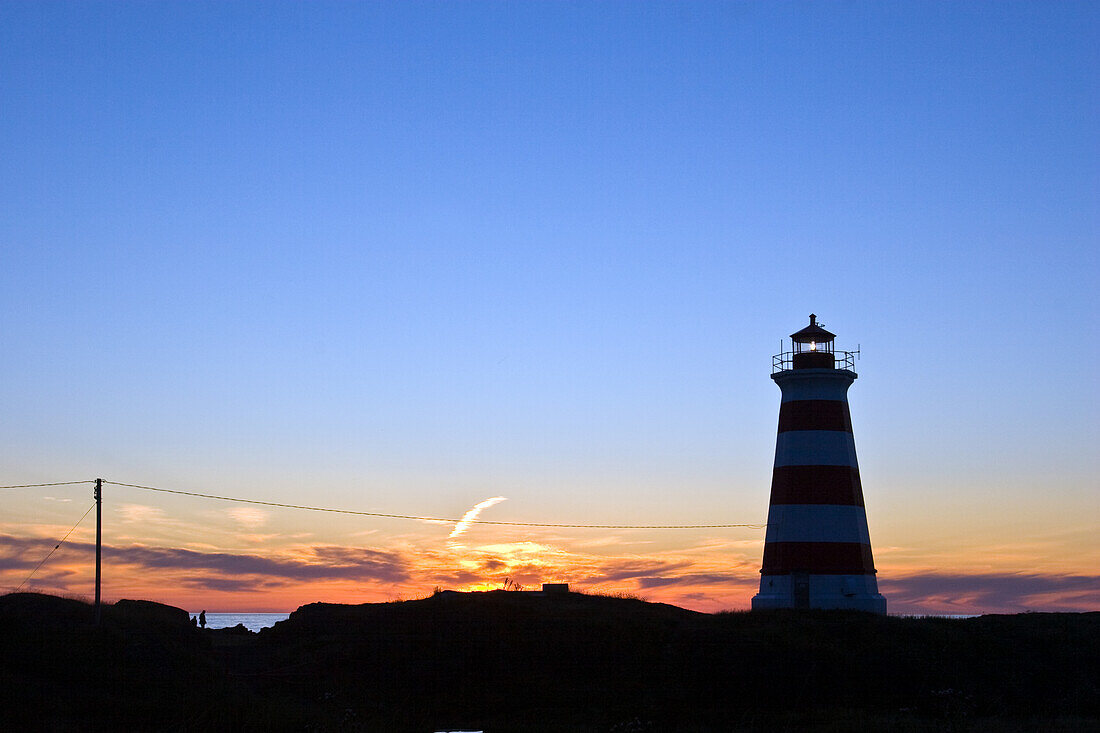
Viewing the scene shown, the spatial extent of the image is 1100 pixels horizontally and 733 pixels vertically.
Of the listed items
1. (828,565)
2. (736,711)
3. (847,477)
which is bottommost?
(736,711)

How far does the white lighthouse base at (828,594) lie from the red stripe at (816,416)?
17.6ft

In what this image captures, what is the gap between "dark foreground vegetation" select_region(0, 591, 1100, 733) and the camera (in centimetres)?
2772

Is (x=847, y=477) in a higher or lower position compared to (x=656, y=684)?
higher

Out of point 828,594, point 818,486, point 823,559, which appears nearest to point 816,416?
point 818,486

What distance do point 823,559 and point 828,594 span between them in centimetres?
123

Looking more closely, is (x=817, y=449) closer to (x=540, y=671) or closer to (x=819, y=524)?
(x=819, y=524)

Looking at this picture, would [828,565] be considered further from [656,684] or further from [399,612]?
[399,612]

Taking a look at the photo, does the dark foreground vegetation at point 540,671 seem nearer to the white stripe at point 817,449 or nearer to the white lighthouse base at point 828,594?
the white lighthouse base at point 828,594

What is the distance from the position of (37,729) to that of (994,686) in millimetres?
25699

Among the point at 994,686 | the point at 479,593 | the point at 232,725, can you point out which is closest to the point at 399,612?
the point at 479,593

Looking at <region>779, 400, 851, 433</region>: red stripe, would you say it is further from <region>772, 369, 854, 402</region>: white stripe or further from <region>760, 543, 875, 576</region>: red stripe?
<region>760, 543, 875, 576</region>: red stripe

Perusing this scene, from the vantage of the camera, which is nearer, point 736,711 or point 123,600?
point 736,711

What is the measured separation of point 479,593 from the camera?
41625 mm

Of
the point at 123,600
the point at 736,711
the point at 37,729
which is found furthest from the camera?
the point at 123,600
